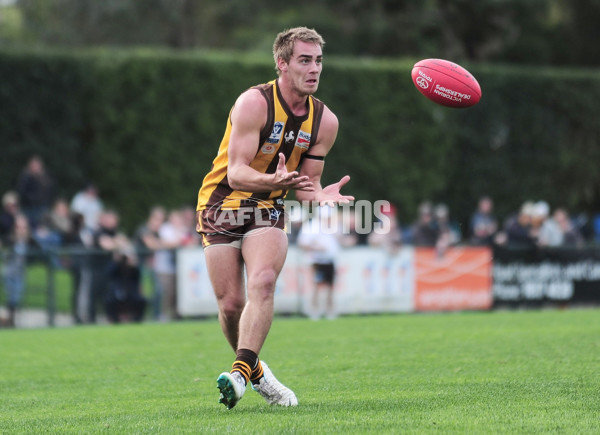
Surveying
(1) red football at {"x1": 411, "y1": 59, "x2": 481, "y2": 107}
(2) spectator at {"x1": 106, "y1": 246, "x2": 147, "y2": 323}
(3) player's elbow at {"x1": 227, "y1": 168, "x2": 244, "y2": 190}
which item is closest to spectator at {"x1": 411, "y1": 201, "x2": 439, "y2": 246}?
(2) spectator at {"x1": 106, "y1": 246, "x2": 147, "y2": 323}

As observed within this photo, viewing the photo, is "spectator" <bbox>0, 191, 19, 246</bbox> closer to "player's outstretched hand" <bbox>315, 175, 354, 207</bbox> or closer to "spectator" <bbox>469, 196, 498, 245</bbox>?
"spectator" <bbox>469, 196, 498, 245</bbox>

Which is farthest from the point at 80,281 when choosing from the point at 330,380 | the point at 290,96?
the point at 290,96

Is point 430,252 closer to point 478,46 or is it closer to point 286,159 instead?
point 286,159

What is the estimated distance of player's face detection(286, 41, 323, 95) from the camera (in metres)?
6.88

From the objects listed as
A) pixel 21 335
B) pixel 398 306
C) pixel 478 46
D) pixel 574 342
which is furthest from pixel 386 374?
pixel 478 46

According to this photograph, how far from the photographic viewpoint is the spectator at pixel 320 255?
17406 mm

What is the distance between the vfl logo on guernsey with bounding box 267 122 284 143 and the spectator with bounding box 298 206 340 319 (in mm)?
10398

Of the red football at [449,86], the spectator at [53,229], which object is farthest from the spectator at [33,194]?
the red football at [449,86]

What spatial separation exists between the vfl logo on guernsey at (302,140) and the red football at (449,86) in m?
1.44

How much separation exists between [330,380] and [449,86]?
2.54 meters

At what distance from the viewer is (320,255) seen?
688 inches

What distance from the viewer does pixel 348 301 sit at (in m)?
A: 18.2

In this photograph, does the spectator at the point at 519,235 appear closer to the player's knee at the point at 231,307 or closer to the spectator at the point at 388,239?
the spectator at the point at 388,239

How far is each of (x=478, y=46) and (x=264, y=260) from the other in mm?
30574
